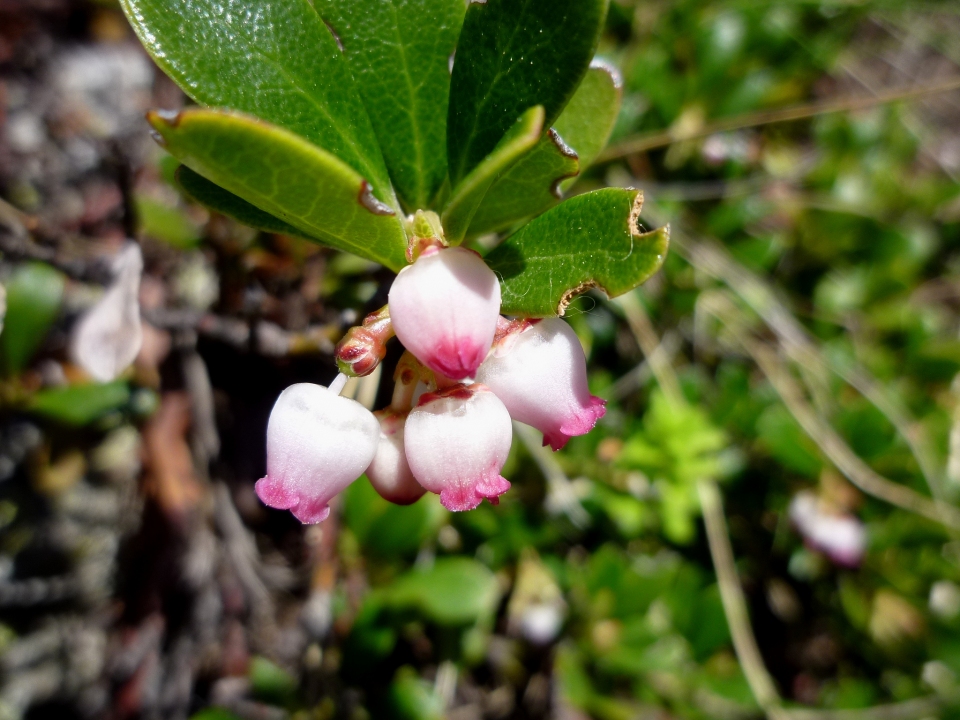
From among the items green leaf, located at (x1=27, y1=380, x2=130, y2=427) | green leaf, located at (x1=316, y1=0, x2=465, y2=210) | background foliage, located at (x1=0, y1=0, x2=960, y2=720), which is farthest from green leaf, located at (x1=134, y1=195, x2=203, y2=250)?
green leaf, located at (x1=316, y1=0, x2=465, y2=210)

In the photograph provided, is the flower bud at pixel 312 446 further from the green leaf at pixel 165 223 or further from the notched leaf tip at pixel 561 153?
the green leaf at pixel 165 223

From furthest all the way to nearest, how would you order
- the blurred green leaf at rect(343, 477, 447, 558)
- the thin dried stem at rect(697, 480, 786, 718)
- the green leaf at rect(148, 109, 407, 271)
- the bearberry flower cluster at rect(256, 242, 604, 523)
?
the thin dried stem at rect(697, 480, 786, 718), the blurred green leaf at rect(343, 477, 447, 558), the bearberry flower cluster at rect(256, 242, 604, 523), the green leaf at rect(148, 109, 407, 271)

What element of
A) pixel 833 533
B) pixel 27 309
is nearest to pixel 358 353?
pixel 27 309

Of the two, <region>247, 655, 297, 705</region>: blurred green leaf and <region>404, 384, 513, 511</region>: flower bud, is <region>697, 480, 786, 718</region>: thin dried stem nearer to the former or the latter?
<region>247, 655, 297, 705</region>: blurred green leaf

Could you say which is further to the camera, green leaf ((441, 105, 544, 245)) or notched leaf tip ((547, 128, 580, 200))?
notched leaf tip ((547, 128, 580, 200))

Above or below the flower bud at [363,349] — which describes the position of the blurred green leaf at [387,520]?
below

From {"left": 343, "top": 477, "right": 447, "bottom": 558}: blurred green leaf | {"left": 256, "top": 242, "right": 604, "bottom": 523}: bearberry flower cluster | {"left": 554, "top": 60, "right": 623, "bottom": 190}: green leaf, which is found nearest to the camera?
{"left": 256, "top": 242, "right": 604, "bottom": 523}: bearberry flower cluster

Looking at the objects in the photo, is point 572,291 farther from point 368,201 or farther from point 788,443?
point 788,443

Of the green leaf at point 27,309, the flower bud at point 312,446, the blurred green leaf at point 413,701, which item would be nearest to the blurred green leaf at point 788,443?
the blurred green leaf at point 413,701
